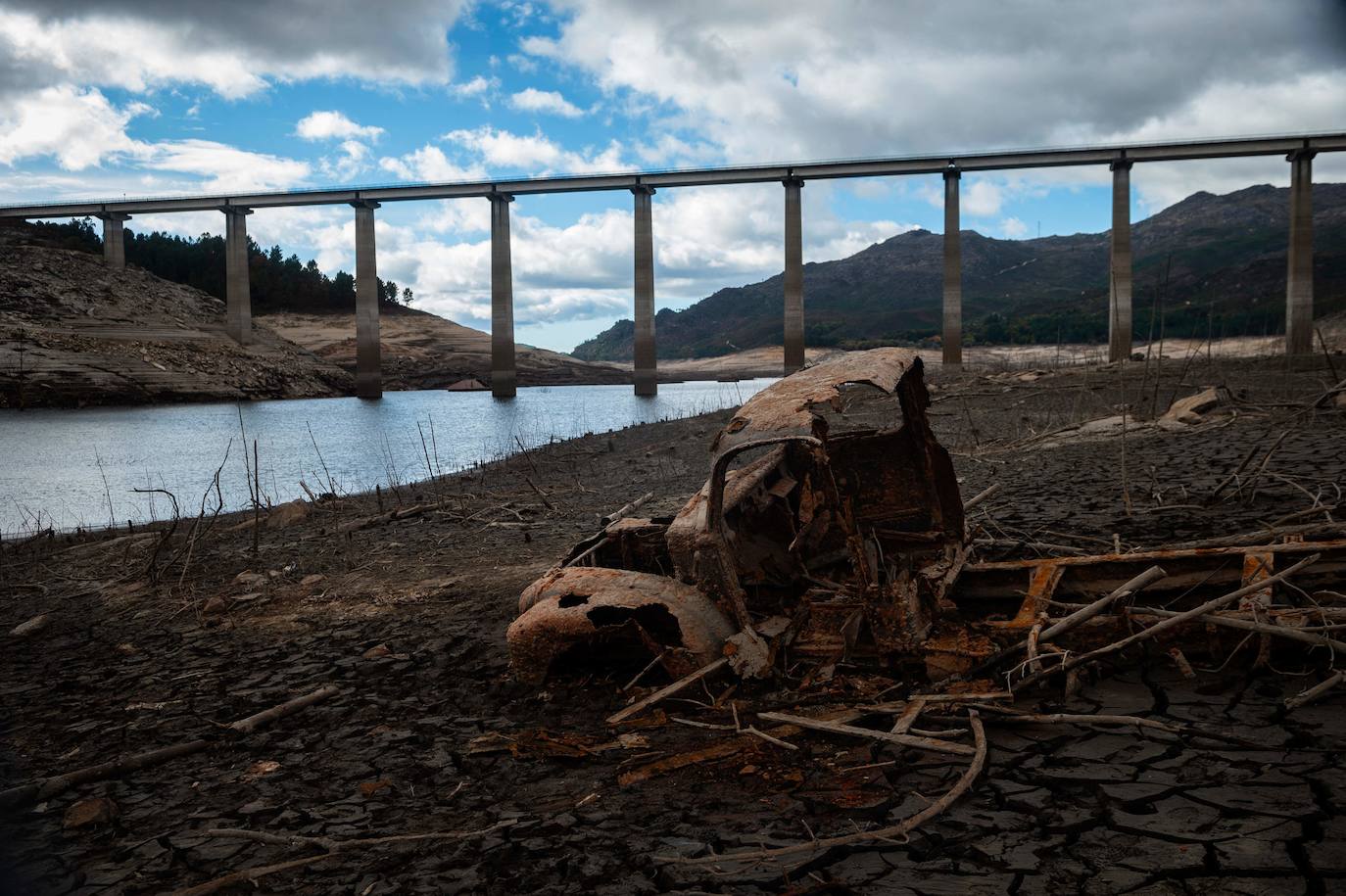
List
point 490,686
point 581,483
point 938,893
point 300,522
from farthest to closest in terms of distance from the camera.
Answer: point 581,483
point 300,522
point 490,686
point 938,893

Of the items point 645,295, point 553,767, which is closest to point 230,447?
point 553,767

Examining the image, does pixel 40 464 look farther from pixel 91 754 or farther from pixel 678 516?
pixel 678 516

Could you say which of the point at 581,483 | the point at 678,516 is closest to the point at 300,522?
the point at 581,483

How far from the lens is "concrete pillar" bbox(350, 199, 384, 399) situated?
59.7 meters

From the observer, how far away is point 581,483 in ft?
47.8

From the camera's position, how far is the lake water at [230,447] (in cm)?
1748

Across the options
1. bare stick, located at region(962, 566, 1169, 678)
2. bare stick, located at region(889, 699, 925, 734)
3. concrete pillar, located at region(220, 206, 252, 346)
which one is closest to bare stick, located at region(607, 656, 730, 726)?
bare stick, located at region(889, 699, 925, 734)

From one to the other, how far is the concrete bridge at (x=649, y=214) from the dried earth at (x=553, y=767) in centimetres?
4796

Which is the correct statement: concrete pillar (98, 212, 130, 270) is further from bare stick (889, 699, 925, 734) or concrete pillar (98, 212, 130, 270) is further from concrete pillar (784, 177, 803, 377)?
bare stick (889, 699, 925, 734)

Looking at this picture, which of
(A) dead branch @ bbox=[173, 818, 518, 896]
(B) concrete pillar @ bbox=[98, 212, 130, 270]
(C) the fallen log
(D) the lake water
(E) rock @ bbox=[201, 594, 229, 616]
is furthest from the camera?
(B) concrete pillar @ bbox=[98, 212, 130, 270]

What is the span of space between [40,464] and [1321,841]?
27858 millimetres

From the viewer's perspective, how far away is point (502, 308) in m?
60.4

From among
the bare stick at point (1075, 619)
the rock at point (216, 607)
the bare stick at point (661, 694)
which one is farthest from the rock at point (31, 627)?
the bare stick at point (1075, 619)

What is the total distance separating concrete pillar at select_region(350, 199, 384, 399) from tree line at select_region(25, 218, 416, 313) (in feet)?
71.6
